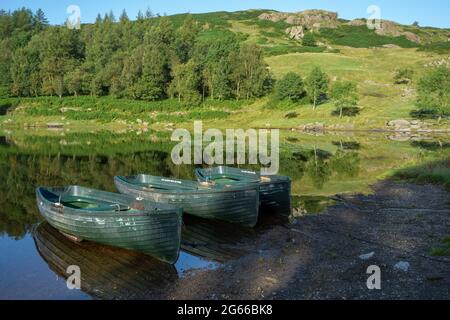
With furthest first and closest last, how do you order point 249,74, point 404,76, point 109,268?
point 404,76, point 249,74, point 109,268

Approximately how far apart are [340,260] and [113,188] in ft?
72.3

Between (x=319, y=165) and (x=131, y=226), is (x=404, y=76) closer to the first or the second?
(x=319, y=165)

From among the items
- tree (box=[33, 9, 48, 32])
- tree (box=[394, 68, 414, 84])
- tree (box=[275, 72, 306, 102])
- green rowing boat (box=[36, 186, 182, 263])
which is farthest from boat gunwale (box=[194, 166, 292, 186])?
tree (box=[33, 9, 48, 32])

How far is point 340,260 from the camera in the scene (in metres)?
17.7

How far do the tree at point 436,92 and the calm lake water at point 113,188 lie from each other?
9.68m

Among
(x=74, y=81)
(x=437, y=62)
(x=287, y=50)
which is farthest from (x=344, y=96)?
(x=287, y=50)

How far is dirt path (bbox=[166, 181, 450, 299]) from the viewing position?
14.8 m

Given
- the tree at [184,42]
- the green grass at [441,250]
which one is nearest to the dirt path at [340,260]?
the green grass at [441,250]

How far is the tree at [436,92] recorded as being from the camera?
7794 cm

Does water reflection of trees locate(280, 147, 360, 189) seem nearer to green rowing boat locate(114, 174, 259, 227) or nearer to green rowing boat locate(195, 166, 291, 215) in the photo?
green rowing boat locate(195, 166, 291, 215)

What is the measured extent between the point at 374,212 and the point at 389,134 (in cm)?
5534

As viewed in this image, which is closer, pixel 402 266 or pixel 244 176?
pixel 402 266

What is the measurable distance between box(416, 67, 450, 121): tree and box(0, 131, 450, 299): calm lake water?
968 centimetres

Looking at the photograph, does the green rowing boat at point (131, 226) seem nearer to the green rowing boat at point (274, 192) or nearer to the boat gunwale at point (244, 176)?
the green rowing boat at point (274, 192)
